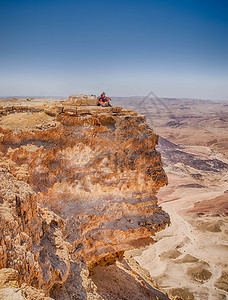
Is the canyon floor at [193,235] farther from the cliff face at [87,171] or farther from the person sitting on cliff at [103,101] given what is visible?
the person sitting on cliff at [103,101]

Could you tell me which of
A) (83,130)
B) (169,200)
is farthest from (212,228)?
(83,130)

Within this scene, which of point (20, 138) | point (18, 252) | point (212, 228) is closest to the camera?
point (18, 252)

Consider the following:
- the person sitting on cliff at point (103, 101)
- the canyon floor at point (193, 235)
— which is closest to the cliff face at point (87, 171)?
the person sitting on cliff at point (103, 101)

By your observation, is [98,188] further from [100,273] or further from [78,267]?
[100,273]

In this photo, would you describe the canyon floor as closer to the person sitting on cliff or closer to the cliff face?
the cliff face

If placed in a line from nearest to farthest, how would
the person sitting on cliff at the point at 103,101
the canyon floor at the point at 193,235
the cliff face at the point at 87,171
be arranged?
1. the cliff face at the point at 87,171
2. the person sitting on cliff at the point at 103,101
3. the canyon floor at the point at 193,235

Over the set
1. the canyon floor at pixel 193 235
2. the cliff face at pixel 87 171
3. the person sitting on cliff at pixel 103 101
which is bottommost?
the canyon floor at pixel 193 235

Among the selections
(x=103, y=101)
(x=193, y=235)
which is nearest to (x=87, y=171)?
(x=103, y=101)

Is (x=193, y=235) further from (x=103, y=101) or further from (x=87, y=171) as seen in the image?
(x=103, y=101)

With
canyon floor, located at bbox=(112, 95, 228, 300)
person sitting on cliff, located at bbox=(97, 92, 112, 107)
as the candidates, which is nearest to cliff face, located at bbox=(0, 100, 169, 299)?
person sitting on cliff, located at bbox=(97, 92, 112, 107)
